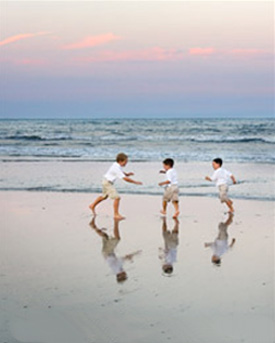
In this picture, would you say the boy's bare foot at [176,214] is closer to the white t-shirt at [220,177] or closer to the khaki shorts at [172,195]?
the khaki shorts at [172,195]

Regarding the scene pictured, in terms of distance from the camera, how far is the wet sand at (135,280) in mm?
4926

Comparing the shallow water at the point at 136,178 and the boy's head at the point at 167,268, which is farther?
the shallow water at the point at 136,178

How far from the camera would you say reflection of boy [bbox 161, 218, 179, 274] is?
6.90m

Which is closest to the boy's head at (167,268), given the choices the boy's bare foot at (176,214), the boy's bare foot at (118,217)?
the boy's bare foot at (118,217)

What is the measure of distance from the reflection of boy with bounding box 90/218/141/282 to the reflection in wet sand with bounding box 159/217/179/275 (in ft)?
1.32

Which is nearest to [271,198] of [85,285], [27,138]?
[85,285]

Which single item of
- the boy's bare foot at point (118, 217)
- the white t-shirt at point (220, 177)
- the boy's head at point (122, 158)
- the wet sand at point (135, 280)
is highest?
the white t-shirt at point (220, 177)

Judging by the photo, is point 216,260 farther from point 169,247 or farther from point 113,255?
point 113,255

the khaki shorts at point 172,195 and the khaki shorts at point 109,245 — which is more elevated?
the khaki shorts at point 172,195

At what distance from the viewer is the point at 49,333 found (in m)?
4.85

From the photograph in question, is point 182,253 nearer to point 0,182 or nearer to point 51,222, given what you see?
point 51,222

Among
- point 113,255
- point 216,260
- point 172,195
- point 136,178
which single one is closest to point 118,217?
point 172,195

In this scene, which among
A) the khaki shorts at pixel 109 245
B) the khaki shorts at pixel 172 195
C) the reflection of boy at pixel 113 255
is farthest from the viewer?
the khaki shorts at pixel 172 195

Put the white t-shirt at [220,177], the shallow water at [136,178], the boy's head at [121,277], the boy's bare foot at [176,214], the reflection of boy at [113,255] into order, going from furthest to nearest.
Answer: the shallow water at [136,178]
the white t-shirt at [220,177]
the boy's bare foot at [176,214]
the reflection of boy at [113,255]
the boy's head at [121,277]
